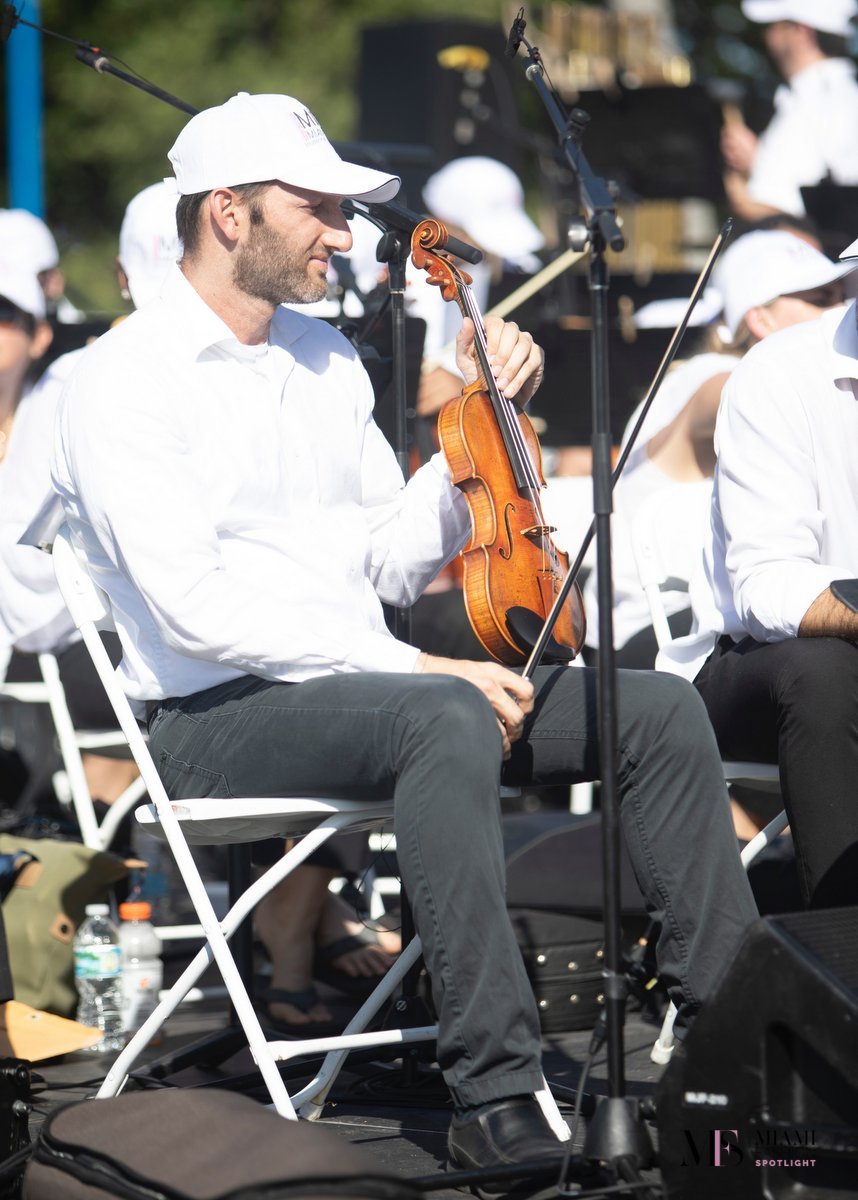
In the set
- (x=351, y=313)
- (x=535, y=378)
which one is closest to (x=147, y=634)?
(x=535, y=378)

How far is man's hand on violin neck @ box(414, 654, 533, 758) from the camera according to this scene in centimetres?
267

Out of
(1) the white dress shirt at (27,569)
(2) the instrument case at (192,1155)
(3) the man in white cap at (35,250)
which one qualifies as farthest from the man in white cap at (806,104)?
(2) the instrument case at (192,1155)

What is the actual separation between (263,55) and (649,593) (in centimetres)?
1837

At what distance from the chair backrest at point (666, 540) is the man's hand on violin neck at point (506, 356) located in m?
0.76

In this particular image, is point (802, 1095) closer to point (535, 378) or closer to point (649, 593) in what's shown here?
point (535, 378)

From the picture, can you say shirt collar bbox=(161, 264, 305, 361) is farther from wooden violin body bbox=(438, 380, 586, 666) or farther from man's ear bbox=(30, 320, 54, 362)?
man's ear bbox=(30, 320, 54, 362)

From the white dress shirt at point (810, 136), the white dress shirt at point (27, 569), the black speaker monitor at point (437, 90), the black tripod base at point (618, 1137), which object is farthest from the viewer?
the black speaker monitor at point (437, 90)

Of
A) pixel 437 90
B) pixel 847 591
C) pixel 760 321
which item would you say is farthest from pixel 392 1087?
pixel 437 90

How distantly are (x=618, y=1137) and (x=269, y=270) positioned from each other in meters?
1.64

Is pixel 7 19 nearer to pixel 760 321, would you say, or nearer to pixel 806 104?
pixel 760 321

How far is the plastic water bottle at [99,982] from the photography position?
3.78 meters

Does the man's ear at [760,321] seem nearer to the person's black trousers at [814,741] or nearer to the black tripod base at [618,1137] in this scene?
the person's black trousers at [814,741]

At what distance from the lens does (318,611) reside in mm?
2926

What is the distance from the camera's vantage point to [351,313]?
4621 mm
